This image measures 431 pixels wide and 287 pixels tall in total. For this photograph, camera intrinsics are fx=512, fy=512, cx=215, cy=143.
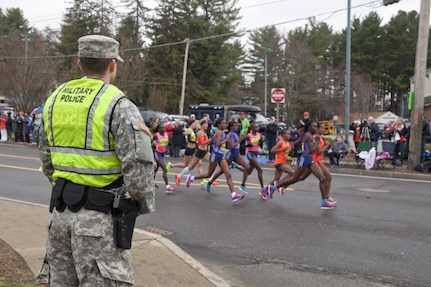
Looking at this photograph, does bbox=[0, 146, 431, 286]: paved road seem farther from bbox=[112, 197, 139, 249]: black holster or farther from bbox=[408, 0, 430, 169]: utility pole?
bbox=[408, 0, 430, 169]: utility pole

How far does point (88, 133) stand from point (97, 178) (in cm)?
25

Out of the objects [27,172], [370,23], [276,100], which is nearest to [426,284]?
[27,172]

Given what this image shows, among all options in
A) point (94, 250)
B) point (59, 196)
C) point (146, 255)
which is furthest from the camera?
point (146, 255)

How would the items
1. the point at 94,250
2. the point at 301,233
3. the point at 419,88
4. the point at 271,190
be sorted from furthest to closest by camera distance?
the point at 419,88
the point at 271,190
the point at 301,233
the point at 94,250

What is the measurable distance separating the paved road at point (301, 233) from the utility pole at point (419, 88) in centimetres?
447

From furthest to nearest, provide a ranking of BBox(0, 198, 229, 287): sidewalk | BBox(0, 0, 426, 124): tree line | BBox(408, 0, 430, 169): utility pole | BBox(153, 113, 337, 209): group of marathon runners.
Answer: BBox(0, 0, 426, 124): tree line → BBox(408, 0, 430, 169): utility pole → BBox(153, 113, 337, 209): group of marathon runners → BBox(0, 198, 229, 287): sidewalk

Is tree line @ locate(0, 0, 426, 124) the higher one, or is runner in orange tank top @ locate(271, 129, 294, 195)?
tree line @ locate(0, 0, 426, 124)

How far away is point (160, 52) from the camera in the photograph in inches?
2039

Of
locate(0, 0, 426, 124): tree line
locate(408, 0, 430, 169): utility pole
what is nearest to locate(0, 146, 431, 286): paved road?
locate(408, 0, 430, 169): utility pole

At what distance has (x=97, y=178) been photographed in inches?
110

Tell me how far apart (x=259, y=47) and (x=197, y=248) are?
65866 millimetres

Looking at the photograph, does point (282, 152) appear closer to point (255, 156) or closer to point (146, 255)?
point (255, 156)

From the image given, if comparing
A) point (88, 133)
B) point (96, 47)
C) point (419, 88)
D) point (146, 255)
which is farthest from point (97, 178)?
point (419, 88)

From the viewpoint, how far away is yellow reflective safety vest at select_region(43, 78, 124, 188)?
277cm
